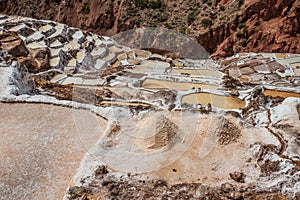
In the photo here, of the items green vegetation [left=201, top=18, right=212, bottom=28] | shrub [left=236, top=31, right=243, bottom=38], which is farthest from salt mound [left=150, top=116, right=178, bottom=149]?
green vegetation [left=201, top=18, right=212, bottom=28]

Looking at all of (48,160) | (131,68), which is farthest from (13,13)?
(48,160)

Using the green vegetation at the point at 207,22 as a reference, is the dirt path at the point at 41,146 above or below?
below

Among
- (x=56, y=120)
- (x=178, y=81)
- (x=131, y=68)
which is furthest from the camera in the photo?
(x=131, y=68)

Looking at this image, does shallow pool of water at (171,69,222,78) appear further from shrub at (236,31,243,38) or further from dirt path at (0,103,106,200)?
dirt path at (0,103,106,200)

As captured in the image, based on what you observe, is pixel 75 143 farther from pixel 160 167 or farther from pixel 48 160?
pixel 160 167

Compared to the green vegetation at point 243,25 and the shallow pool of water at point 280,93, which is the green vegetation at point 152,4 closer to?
the green vegetation at point 243,25

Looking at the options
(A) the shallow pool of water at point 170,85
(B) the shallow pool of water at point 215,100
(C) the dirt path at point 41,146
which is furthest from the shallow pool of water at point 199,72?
(C) the dirt path at point 41,146

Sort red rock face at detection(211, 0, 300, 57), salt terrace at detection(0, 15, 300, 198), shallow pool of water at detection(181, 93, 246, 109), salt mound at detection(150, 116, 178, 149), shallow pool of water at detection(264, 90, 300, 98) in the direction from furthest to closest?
red rock face at detection(211, 0, 300, 57) < shallow pool of water at detection(264, 90, 300, 98) < shallow pool of water at detection(181, 93, 246, 109) < salt mound at detection(150, 116, 178, 149) < salt terrace at detection(0, 15, 300, 198)
